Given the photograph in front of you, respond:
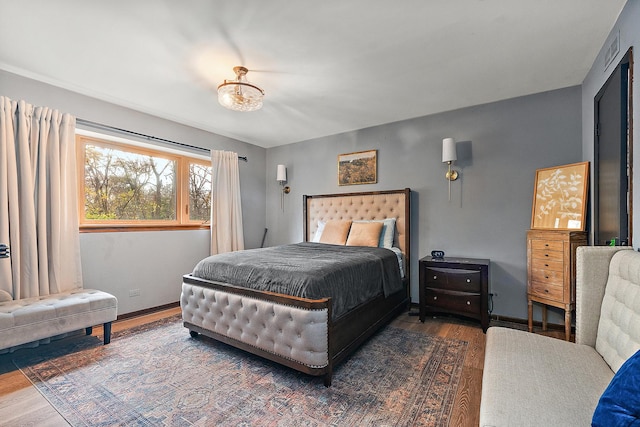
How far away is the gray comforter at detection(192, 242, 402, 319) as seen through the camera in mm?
2117

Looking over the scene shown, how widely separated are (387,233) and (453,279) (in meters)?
0.92

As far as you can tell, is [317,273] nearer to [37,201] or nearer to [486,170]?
[486,170]

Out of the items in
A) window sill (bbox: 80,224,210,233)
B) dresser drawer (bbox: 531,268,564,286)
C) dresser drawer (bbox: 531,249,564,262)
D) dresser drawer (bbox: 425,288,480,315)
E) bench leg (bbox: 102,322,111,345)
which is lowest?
bench leg (bbox: 102,322,111,345)

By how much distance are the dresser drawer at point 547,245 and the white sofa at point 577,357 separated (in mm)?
1099

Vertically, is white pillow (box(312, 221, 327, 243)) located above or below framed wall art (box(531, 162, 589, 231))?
below

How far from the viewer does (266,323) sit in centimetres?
216

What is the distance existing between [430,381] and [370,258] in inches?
44.1

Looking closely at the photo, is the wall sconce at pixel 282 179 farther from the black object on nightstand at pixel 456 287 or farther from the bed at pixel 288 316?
the black object on nightstand at pixel 456 287

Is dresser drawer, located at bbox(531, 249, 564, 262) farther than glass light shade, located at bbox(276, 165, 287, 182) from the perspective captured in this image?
No

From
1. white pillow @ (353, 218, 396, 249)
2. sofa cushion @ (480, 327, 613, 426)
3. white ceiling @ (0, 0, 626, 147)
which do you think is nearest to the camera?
sofa cushion @ (480, 327, 613, 426)

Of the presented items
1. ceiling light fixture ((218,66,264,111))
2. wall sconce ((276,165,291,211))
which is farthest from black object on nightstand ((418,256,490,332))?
wall sconce ((276,165,291,211))

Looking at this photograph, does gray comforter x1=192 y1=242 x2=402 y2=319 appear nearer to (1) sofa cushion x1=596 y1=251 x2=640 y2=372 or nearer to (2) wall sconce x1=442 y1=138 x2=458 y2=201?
(2) wall sconce x1=442 y1=138 x2=458 y2=201

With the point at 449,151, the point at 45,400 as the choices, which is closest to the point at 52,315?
the point at 45,400

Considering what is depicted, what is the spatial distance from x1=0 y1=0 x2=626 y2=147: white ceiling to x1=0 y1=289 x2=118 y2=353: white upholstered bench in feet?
6.59
